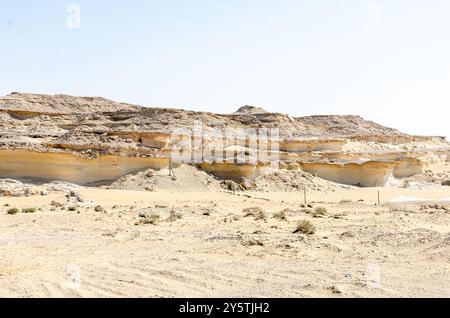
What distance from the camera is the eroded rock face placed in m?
28.4

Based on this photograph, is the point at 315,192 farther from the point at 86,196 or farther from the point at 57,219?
the point at 57,219

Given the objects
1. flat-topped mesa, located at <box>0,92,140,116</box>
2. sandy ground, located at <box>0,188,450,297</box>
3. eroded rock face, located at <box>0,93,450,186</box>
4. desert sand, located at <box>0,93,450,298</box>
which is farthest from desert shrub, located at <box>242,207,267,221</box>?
flat-topped mesa, located at <box>0,92,140,116</box>

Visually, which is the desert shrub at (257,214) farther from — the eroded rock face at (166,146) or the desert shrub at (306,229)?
the eroded rock face at (166,146)

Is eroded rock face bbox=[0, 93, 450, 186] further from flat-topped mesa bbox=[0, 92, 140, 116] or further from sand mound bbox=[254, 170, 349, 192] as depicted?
sand mound bbox=[254, 170, 349, 192]

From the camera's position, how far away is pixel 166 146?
31250mm

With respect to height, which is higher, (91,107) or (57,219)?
(91,107)

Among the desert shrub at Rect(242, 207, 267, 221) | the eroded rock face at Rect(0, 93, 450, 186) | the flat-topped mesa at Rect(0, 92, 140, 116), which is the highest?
the flat-topped mesa at Rect(0, 92, 140, 116)

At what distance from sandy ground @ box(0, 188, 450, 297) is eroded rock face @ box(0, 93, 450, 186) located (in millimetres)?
11592

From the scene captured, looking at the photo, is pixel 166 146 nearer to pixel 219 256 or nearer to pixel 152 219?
pixel 152 219

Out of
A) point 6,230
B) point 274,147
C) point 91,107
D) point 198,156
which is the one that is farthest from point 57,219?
point 91,107

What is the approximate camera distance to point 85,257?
9375 millimetres

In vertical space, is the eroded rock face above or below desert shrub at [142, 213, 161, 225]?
above

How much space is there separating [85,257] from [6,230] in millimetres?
5299

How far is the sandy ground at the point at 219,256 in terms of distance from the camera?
265 inches
